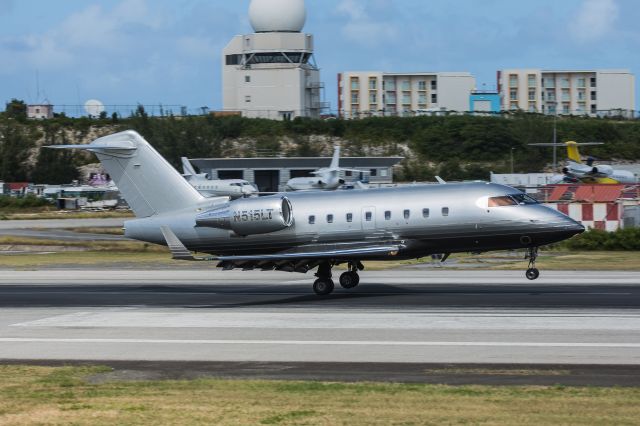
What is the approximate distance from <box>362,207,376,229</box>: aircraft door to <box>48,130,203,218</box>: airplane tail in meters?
5.29

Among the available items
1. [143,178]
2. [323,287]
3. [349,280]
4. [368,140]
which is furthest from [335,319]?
[368,140]

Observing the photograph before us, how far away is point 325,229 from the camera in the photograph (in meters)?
30.0

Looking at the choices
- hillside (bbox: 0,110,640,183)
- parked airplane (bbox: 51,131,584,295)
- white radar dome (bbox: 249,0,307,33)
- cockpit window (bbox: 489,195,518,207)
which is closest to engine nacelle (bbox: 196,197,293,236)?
parked airplane (bbox: 51,131,584,295)

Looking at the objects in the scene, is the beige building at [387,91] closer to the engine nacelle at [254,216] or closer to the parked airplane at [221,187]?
the parked airplane at [221,187]

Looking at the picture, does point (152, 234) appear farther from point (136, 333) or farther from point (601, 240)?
point (601, 240)

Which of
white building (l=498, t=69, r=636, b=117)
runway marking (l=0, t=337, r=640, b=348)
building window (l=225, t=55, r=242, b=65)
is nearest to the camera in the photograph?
runway marking (l=0, t=337, r=640, b=348)

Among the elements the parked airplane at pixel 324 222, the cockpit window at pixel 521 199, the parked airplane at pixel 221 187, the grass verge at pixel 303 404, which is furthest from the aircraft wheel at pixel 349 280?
the parked airplane at pixel 221 187

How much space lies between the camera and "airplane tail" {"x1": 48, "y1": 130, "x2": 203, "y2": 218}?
1236 inches

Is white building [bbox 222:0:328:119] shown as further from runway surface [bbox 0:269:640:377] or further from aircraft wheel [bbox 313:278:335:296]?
aircraft wheel [bbox 313:278:335:296]

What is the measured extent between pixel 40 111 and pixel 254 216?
133281 millimetres

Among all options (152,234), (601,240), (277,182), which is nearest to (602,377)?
(152,234)

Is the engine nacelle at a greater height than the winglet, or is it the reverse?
the engine nacelle

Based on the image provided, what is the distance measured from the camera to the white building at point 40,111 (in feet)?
506

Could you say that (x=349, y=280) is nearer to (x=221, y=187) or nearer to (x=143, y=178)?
(x=143, y=178)
